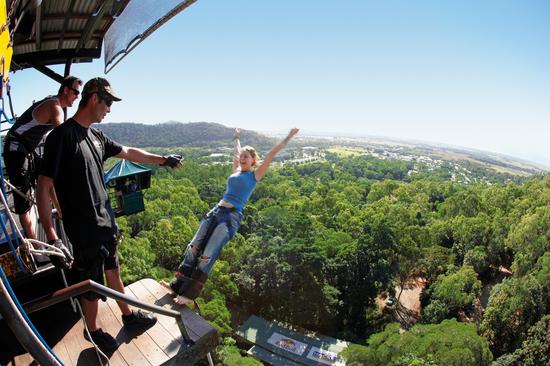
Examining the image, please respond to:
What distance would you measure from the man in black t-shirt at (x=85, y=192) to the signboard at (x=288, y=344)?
71.5ft

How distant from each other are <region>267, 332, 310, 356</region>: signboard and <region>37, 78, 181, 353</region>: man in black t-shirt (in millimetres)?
21806

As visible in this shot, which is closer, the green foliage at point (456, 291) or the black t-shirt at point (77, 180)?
the black t-shirt at point (77, 180)

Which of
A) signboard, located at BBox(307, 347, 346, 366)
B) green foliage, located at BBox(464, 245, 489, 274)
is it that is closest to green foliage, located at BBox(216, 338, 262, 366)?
signboard, located at BBox(307, 347, 346, 366)

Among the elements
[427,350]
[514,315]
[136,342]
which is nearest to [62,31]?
[136,342]

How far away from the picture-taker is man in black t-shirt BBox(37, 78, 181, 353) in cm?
289

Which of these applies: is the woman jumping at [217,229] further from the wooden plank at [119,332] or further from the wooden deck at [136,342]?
the wooden plank at [119,332]

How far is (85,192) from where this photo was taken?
3.02 m

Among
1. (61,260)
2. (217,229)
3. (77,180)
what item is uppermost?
(77,180)

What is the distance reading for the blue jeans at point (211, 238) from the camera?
435 cm

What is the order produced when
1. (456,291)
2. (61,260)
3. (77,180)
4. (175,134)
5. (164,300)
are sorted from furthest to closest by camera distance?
(175,134)
(456,291)
(164,300)
(77,180)
(61,260)

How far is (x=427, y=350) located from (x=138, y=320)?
1986 centimetres

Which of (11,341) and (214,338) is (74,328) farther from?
(214,338)

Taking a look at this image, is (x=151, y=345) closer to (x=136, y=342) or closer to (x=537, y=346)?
(x=136, y=342)

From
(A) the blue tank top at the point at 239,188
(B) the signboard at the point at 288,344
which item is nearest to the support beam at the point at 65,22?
(A) the blue tank top at the point at 239,188
